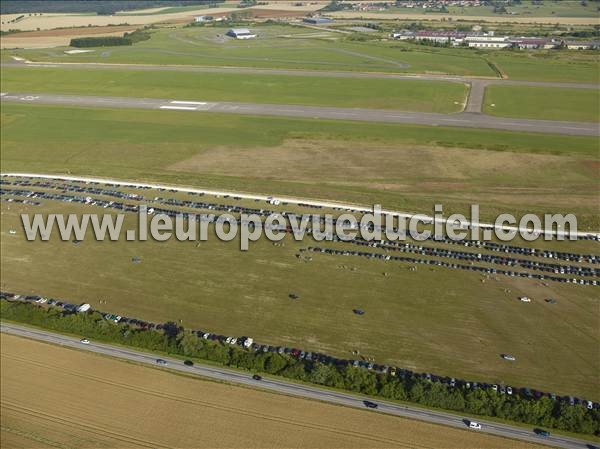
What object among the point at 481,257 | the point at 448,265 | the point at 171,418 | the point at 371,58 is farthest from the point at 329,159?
the point at 371,58

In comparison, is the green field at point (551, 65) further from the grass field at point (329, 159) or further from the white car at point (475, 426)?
the white car at point (475, 426)

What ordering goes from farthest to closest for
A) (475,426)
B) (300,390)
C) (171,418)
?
1. (300,390)
2. (171,418)
3. (475,426)

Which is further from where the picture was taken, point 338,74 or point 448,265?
point 338,74

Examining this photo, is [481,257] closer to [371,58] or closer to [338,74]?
[338,74]

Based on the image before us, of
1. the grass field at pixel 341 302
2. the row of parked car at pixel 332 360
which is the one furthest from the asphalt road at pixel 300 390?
the grass field at pixel 341 302

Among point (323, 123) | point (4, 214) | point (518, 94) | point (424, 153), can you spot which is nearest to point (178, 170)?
point (4, 214)

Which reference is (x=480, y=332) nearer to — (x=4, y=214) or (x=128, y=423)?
(x=128, y=423)

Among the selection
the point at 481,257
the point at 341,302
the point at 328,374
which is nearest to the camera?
the point at 328,374
